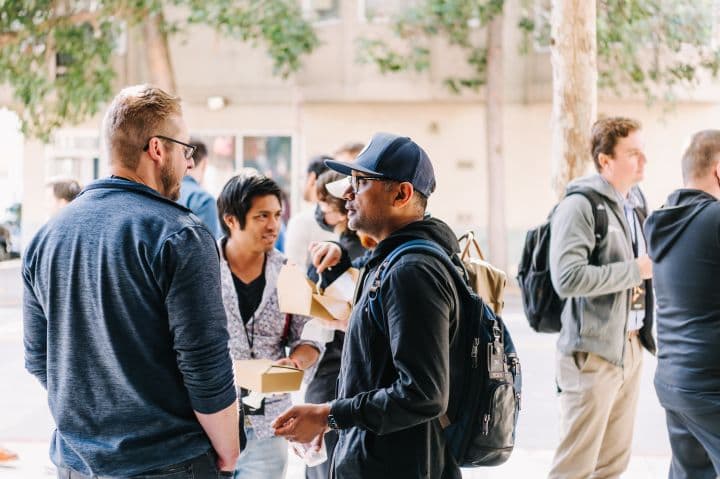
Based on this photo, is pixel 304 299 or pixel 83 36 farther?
pixel 83 36

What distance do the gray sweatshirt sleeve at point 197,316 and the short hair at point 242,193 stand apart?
1.46 meters

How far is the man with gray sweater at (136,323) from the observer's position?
2.65 meters

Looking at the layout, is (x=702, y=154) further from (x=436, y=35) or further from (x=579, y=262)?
(x=436, y=35)

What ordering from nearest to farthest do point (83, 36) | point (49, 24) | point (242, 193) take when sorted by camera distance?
point (242, 193) → point (49, 24) → point (83, 36)

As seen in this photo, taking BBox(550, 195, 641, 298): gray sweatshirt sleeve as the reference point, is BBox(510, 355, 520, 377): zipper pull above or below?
below

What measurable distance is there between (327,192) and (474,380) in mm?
2217

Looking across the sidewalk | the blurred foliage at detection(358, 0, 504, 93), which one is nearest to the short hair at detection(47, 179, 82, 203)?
the sidewalk

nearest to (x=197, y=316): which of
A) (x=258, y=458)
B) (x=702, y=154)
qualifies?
(x=258, y=458)

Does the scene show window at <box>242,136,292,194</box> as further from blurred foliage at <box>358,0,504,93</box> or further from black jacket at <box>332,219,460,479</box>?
black jacket at <box>332,219,460,479</box>

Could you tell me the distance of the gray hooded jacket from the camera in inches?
187

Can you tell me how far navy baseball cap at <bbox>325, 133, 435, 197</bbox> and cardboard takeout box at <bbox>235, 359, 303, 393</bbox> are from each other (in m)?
0.90

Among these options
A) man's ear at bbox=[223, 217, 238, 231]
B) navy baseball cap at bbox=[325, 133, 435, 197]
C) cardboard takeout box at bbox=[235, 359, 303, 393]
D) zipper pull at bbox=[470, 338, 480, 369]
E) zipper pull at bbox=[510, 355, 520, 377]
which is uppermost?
navy baseball cap at bbox=[325, 133, 435, 197]

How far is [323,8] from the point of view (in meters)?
19.5

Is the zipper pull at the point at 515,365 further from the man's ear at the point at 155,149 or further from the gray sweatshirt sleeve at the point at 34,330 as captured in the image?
the gray sweatshirt sleeve at the point at 34,330
